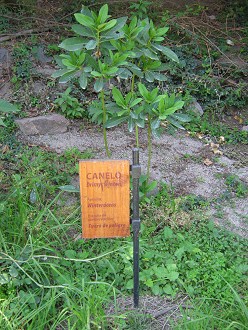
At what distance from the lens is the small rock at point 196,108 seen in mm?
5102

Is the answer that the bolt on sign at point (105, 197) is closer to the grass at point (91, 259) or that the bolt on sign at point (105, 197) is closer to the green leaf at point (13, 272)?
the grass at point (91, 259)

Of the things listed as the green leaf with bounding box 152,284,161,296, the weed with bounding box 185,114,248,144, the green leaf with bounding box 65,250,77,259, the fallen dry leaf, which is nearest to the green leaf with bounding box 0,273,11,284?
the green leaf with bounding box 65,250,77,259

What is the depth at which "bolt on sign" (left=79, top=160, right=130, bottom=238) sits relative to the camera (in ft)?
8.61

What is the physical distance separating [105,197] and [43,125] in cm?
217

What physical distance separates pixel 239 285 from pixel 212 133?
207 centimetres

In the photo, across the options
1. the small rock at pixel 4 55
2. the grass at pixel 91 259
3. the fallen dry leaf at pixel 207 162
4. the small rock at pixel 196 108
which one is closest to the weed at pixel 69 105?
the grass at pixel 91 259

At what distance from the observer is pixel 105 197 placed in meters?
2.71

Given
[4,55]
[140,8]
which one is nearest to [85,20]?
[4,55]

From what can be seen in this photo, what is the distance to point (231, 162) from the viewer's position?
4500mm

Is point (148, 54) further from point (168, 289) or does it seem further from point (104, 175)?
point (168, 289)

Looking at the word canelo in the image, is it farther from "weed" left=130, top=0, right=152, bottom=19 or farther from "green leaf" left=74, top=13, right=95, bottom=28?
"weed" left=130, top=0, right=152, bottom=19

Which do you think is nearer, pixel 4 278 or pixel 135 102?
pixel 4 278

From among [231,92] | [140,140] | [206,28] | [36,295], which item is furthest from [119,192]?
[206,28]

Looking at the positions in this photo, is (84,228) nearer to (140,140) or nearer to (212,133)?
(140,140)
